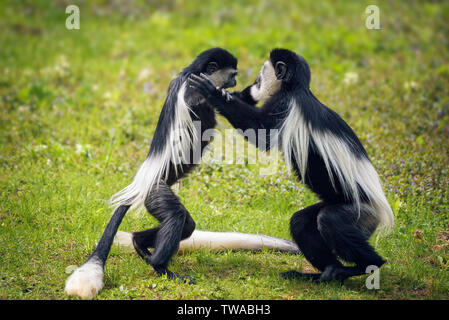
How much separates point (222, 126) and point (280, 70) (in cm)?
66

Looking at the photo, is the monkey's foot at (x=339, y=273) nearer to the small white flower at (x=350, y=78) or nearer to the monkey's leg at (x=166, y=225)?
the monkey's leg at (x=166, y=225)

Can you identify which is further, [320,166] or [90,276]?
[320,166]

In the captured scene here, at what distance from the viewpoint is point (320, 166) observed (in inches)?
125

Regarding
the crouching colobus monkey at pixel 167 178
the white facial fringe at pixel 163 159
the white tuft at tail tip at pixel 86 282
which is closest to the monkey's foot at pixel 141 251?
the crouching colobus monkey at pixel 167 178

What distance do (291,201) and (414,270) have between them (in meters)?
1.33

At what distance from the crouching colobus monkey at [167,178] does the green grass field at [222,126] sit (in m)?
0.18

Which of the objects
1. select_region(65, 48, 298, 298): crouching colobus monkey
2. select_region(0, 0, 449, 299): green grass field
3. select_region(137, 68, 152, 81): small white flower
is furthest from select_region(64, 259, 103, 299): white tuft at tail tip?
select_region(137, 68, 152, 81): small white flower

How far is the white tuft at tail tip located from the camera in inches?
111

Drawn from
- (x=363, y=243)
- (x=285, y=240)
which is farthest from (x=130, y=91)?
(x=363, y=243)

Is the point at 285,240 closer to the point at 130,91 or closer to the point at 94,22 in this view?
the point at 130,91

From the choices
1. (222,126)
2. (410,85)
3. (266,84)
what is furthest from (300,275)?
(410,85)

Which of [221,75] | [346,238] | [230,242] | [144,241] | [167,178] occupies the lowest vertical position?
[230,242]

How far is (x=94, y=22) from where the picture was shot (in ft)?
29.8

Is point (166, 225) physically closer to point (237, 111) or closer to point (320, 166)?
point (237, 111)
